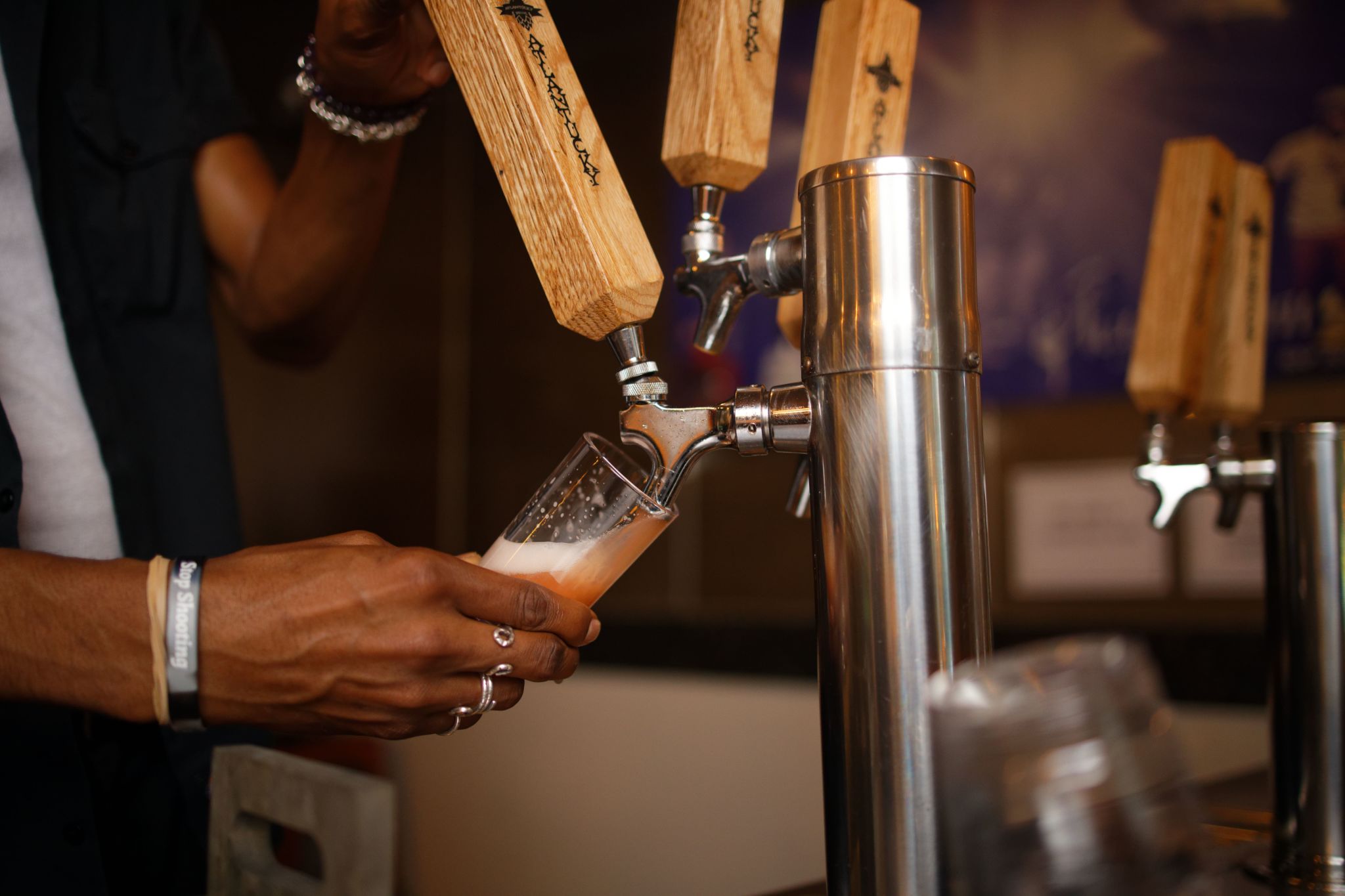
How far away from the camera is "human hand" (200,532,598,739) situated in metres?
0.49

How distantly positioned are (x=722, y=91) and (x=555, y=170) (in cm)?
12

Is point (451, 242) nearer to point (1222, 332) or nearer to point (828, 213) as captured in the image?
point (1222, 332)

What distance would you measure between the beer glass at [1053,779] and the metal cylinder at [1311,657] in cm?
48

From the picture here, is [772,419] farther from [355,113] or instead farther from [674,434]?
[355,113]

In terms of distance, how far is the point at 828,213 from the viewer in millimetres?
479

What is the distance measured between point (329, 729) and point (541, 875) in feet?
3.24

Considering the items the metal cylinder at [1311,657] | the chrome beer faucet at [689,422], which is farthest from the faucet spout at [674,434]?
the metal cylinder at [1311,657]

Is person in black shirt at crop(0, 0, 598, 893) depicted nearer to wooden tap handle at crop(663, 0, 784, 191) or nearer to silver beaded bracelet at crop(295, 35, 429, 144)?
silver beaded bracelet at crop(295, 35, 429, 144)

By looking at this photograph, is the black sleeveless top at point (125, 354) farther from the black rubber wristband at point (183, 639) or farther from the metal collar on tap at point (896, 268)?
the metal collar on tap at point (896, 268)

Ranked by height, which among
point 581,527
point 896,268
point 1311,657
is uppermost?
point 896,268

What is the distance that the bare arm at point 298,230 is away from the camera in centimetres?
103

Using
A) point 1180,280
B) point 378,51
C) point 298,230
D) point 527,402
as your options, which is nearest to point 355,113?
point 378,51

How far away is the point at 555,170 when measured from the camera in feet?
1.56

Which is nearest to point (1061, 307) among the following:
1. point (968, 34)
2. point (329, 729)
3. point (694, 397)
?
point (968, 34)
